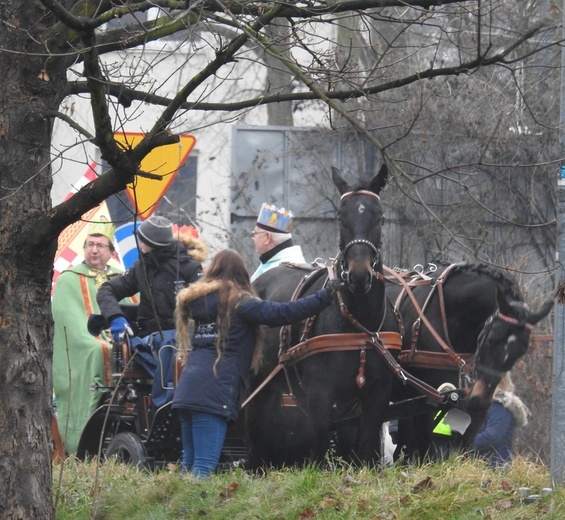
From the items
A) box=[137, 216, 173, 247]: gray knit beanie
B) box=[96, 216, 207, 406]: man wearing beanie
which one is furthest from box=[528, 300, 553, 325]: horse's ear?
box=[137, 216, 173, 247]: gray knit beanie

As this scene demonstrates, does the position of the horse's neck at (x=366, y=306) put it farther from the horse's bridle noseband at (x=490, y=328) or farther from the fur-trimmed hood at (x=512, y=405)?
the fur-trimmed hood at (x=512, y=405)

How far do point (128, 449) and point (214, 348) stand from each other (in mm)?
1483

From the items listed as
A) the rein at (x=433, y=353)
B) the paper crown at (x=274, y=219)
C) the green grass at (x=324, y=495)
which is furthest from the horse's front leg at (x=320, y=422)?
the paper crown at (x=274, y=219)

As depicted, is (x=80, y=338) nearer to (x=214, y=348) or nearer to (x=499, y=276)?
(x=214, y=348)

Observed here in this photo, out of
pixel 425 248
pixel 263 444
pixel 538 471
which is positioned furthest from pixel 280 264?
pixel 425 248

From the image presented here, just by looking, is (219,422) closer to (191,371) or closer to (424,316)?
(191,371)

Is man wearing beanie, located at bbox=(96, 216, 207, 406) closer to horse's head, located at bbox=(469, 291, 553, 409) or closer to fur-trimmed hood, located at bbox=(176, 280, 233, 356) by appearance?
fur-trimmed hood, located at bbox=(176, 280, 233, 356)

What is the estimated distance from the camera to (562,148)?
6.99 meters

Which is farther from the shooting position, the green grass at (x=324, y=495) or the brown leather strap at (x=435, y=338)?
the brown leather strap at (x=435, y=338)

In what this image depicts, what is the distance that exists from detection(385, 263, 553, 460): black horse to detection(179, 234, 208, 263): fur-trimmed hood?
4.86ft

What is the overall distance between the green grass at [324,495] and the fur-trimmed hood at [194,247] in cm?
222

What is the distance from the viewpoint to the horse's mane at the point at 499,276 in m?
9.00

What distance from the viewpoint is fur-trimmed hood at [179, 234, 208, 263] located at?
10414 mm

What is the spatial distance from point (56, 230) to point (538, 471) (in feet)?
9.27
